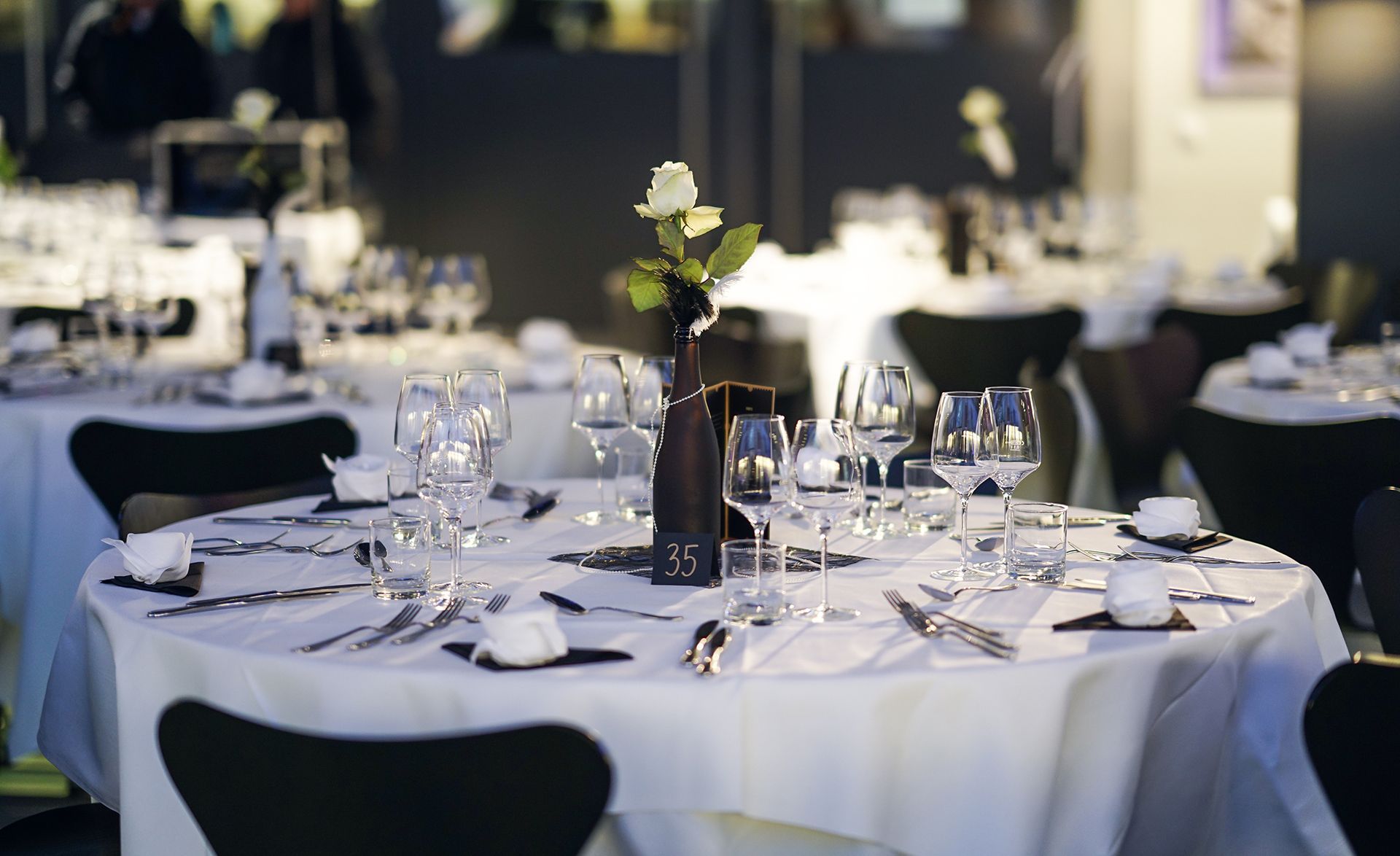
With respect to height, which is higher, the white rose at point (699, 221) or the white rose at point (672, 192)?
the white rose at point (672, 192)

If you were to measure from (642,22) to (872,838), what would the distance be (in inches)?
405

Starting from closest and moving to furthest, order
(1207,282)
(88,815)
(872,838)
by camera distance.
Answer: (872,838) < (88,815) < (1207,282)

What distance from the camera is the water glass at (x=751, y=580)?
1.74 meters

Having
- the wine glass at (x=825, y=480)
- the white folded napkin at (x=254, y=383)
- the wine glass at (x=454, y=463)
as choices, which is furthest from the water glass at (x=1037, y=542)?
the white folded napkin at (x=254, y=383)

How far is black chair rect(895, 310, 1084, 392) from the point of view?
4.86 metres

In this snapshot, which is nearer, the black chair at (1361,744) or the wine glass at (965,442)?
the black chair at (1361,744)

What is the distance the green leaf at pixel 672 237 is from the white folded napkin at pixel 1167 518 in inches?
30.2

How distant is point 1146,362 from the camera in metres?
4.08

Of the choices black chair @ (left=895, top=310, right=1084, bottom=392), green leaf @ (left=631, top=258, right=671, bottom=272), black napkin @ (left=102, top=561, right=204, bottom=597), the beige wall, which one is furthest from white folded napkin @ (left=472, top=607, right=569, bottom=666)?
the beige wall

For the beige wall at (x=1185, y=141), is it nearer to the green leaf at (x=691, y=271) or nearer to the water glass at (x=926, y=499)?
the water glass at (x=926, y=499)

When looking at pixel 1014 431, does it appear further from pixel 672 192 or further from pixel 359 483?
pixel 359 483

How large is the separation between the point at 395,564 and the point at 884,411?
753 mm

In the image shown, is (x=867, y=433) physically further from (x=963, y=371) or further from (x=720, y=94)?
(x=720, y=94)

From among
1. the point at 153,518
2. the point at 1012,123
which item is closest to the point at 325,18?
the point at 1012,123
